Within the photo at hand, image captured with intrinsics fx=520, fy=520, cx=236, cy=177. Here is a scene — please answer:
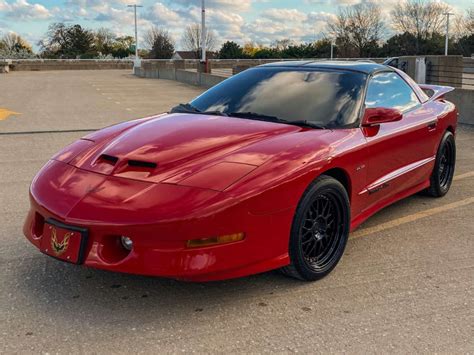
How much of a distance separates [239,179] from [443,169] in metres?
3.41

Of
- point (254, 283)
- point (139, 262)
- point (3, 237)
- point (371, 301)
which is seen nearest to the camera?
point (139, 262)

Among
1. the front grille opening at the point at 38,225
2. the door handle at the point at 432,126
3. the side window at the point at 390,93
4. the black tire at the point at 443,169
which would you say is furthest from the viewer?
the black tire at the point at 443,169

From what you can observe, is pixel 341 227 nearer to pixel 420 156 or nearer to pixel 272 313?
pixel 272 313

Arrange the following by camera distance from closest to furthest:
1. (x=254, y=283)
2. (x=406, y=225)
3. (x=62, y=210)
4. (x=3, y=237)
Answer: (x=62, y=210), (x=254, y=283), (x=3, y=237), (x=406, y=225)

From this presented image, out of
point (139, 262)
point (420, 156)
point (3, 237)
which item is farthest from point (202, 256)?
point (420, 156)

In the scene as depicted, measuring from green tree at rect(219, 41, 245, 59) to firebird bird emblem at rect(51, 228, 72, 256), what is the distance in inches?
3232

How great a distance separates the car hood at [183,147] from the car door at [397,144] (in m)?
0.75

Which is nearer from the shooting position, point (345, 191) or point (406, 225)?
point (345, 191)

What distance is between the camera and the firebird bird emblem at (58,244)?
9.47 feet

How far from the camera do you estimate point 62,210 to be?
9.69ft

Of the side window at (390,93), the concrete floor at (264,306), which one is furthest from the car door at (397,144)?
the concrete floor at (264,306)

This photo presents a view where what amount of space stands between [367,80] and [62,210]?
265 centimetres

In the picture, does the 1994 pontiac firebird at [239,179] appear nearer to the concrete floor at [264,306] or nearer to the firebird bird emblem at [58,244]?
the firebird bird emblem at [58,244]

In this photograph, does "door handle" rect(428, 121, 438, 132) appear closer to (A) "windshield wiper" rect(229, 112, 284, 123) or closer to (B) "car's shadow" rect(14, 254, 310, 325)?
(A) "windshield wiper" rect(229, 112, 284, 123)
